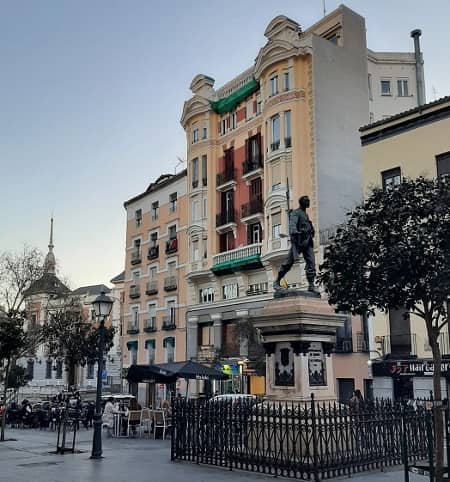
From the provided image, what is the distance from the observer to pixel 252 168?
38625 mm

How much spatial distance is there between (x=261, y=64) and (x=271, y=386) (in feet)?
91.3

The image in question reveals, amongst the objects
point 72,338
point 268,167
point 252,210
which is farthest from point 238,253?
point 72,338

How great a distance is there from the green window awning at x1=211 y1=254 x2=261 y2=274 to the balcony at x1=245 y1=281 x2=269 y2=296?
117 cm

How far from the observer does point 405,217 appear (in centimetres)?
1052

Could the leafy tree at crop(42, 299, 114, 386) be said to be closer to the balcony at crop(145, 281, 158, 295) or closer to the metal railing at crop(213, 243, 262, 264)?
the metal railing at crop(213, 243, 262, 264)

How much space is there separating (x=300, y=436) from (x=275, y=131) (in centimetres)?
2706

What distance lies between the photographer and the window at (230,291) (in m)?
39.3

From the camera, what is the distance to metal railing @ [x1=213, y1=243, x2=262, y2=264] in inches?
1469

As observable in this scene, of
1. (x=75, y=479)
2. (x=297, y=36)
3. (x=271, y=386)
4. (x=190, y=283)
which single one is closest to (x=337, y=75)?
(x=297, y=36)

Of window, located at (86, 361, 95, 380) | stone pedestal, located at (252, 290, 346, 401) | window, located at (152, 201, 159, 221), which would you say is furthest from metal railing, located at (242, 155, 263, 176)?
window, located at (86, 361, 95, 380)

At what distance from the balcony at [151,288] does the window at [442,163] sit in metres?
26.5

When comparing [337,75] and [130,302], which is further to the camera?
[130,302]

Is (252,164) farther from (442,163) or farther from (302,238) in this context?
(302,238)

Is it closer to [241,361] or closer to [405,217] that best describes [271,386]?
[405,217]
